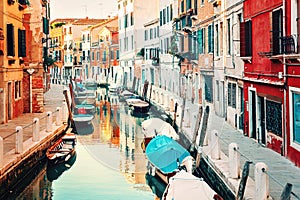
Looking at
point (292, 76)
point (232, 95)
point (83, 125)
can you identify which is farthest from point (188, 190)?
point (83, 125)

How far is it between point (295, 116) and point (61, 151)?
208 inches

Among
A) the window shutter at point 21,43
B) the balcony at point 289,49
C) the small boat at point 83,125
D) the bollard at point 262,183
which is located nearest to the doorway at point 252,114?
the balcony at point 289,49

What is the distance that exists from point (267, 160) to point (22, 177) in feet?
14.2

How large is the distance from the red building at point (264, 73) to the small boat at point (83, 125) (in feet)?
21.8

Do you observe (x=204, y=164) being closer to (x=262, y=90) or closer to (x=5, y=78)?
(x=262, y=90)

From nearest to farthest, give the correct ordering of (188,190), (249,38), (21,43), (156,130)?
(188,190), (249,38), (156,130), (21,43)

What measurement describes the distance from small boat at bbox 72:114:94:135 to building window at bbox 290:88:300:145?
29.8 feet

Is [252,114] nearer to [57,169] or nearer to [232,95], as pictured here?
[232,95]

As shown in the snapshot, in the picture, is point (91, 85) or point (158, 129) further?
point (91, 85)

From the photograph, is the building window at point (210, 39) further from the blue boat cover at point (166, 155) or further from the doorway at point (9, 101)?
the blue boat cover at point (166, 155)

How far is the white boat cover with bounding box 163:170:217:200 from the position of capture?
6520 millimetres

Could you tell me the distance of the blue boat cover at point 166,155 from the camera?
905cm

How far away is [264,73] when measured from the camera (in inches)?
396

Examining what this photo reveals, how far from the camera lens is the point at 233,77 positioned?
42.9ft
